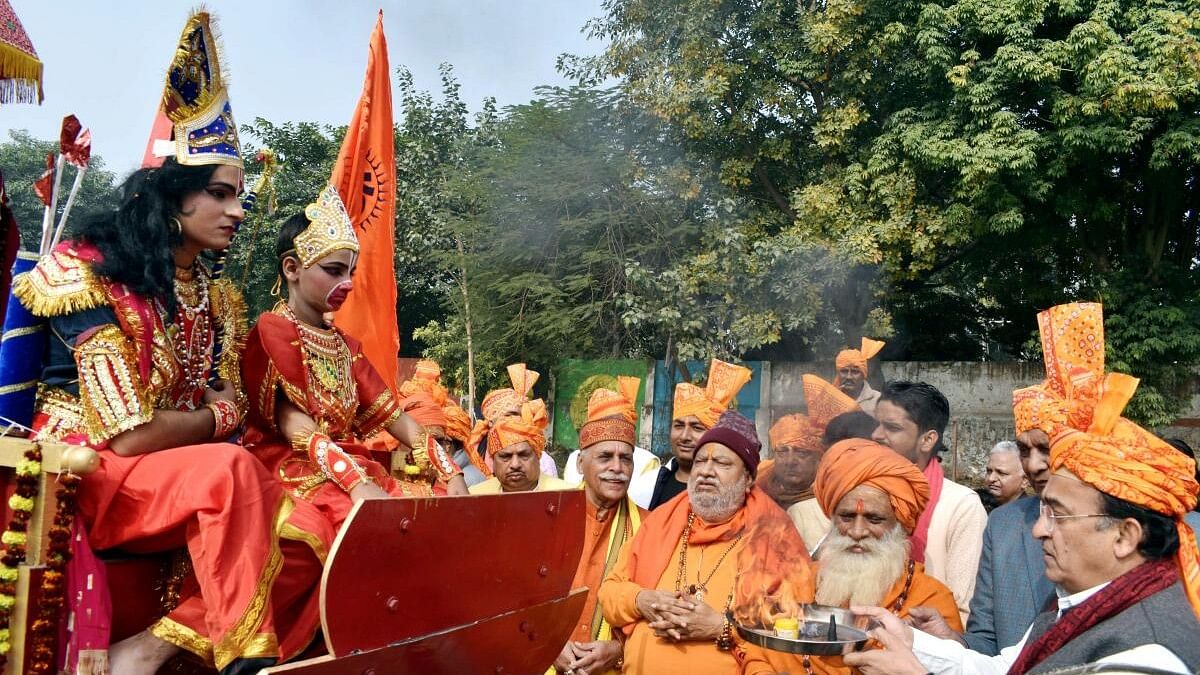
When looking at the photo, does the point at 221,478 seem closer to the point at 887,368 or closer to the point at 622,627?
the point at 622,627

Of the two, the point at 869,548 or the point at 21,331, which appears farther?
the point at 869,548

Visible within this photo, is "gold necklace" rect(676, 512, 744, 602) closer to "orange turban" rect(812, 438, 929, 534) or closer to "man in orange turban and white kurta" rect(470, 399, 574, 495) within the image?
Answer: "orange turban" rect(812, 438, 929, 534)

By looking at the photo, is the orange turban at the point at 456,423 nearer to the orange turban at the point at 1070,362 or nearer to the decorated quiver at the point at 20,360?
the decorated quiver at the point at 20,360

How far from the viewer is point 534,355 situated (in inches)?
765

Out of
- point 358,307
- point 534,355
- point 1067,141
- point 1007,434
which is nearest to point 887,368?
point 1007,434

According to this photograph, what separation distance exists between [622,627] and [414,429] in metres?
1.36

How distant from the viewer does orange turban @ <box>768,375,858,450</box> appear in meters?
5.80

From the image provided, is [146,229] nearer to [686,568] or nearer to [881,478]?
[686,568]

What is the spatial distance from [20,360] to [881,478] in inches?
124

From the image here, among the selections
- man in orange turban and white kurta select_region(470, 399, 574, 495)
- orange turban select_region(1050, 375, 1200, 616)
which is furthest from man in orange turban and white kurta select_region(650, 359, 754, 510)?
orange turban select_region(1050, 375, 1200, 616)

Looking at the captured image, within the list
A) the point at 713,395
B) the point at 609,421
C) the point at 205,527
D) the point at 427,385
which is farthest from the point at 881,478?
the point at 427,385

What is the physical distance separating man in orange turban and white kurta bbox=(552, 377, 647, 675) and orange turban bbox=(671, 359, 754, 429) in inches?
20.9

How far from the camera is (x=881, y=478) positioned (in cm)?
398

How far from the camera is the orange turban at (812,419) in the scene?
19.0 feet
